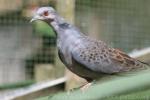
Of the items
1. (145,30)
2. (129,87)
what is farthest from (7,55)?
(129,87)

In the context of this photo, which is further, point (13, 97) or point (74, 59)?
point (13, 97)

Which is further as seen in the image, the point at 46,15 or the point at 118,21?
the point at 118,21

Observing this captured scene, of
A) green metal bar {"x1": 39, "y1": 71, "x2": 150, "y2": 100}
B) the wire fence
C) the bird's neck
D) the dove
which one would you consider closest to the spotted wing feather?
the dove

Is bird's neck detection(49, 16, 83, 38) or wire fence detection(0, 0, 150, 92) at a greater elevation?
bird's neck detection(49, 16, 83, 38)

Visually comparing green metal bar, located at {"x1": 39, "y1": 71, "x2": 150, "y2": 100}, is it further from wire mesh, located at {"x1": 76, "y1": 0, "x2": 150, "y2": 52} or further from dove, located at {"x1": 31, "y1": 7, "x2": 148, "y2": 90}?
wire mesh, located at {"x1": 76, "y1": 0, "x2": 150, "y2": 52}

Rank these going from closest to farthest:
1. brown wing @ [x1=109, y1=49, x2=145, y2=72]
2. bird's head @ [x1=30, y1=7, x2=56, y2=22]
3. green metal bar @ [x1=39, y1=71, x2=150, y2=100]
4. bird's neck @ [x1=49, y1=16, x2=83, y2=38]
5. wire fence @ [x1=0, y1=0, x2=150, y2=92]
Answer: green metal bar @ [x1=39, y1=71, x2=150, y2=100], brown wing @ [x1=109, y1=49, x2=145, y2=72], bird's neck @ [x1=49, y1=16, x2=83, y2=38], bird's head @ [x1=30, y1=7, x2=56, y2=22], wire fence @ [x1=0, y1=0, x2=150, y2=92]

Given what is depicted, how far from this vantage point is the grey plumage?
2994mm

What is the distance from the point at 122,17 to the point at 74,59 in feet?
11.7

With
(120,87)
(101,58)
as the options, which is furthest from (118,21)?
(120,87)

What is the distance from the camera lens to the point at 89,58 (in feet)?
10.1

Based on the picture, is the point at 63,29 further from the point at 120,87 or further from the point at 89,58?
the point at 120,87

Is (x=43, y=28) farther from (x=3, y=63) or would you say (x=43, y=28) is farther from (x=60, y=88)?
(x=60, y=88)

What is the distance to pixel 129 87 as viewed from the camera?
586 millimetres

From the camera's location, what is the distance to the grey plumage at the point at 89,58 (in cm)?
299
